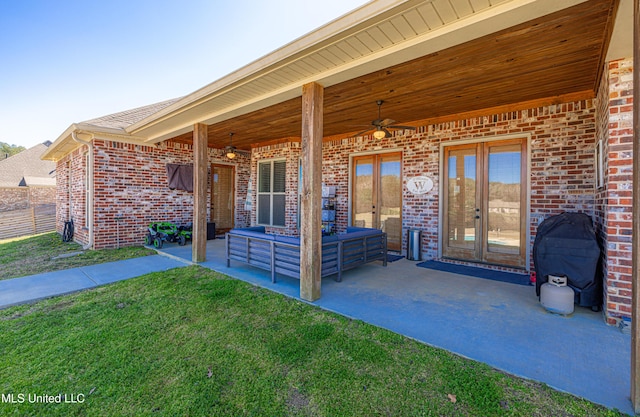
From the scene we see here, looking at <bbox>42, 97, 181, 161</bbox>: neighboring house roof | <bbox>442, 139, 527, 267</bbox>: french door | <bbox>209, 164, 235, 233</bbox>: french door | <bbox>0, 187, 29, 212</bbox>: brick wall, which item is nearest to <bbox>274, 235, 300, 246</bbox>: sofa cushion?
<bbox>442, 139, 527, 267</bbox>: french door

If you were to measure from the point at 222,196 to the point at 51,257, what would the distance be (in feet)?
14.3

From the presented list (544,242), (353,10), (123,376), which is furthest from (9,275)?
(544,242)

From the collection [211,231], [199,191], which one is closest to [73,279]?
[199,191]

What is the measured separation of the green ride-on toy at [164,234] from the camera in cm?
680

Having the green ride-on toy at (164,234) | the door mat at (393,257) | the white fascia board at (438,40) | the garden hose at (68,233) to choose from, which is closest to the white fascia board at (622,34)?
the white fascia board at (438,40)

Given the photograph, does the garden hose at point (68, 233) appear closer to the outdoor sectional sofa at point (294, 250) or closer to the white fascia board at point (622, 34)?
the outdoor sectional sofa at point (294, 250)

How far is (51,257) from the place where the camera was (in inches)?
235

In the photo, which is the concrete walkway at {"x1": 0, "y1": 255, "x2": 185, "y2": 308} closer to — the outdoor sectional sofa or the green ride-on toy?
the green ride-on toy

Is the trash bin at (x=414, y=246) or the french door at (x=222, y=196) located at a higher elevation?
the french door at (x=222, y=196)

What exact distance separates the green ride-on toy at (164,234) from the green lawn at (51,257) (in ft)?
0.90

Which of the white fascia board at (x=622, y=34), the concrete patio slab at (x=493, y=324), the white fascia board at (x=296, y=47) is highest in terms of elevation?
the white fascia board at (x=296, y=47)

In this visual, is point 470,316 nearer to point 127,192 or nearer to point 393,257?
point 393,257

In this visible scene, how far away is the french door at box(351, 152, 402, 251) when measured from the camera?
6266mm

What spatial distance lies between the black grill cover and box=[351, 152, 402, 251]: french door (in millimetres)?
3052
